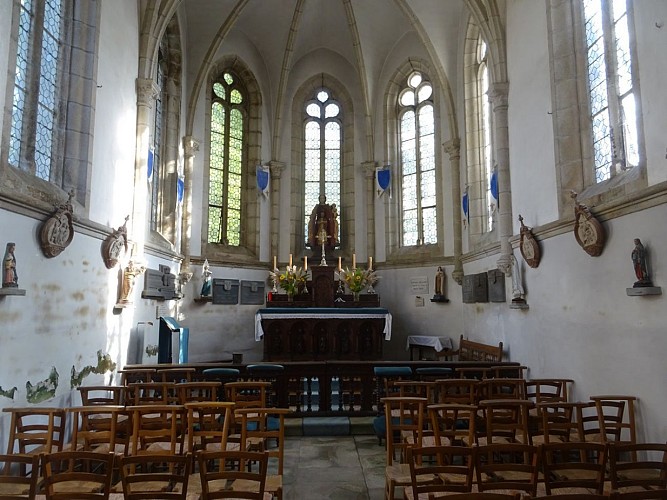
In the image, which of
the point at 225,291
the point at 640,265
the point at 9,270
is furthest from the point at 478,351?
the point at 9,270

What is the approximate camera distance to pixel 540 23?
8.95 m

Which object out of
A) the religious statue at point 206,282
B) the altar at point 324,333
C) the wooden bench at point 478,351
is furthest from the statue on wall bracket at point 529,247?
the religious statue at point 206,282

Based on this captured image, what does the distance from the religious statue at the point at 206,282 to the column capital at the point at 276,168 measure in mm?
3805

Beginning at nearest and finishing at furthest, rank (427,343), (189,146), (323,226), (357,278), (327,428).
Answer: (327,428) → (427,343) → (189,146) → (357,278) → (323,226)

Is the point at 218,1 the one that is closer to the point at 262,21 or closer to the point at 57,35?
the point at 262,21

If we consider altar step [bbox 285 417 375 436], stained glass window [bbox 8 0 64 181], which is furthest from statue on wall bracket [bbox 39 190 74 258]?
altar step [bbox 285 417 375 436]

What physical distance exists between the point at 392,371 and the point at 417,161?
8.70 m

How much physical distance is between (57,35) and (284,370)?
6294mm

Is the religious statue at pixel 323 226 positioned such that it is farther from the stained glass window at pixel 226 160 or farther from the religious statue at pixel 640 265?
the religious statue at pixel 640 265

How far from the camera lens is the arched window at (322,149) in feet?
55.5

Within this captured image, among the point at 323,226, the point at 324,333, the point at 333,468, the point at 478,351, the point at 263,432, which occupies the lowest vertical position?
the point at 333,468

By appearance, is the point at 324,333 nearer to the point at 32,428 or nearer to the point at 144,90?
the point at 144,90

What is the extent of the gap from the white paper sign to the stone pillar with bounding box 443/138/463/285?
1.08 metres

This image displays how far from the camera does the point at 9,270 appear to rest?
18.5 ft
